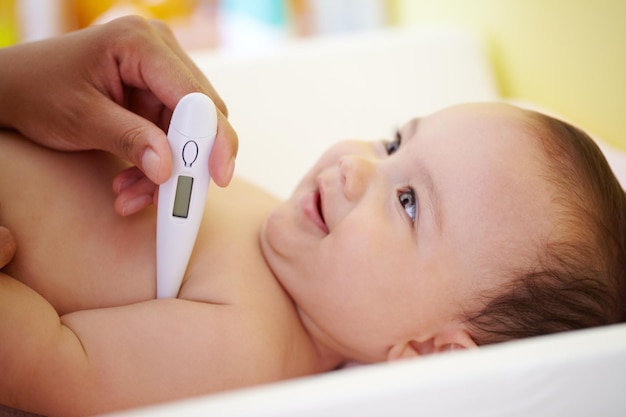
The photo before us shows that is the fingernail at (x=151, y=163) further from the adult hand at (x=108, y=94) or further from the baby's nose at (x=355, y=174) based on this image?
the baby's nose at (x=355, y=174)

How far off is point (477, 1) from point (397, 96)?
52 centimetres

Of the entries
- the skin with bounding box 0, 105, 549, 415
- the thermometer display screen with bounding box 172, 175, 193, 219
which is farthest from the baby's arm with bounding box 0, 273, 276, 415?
the thermometer display screen with bounding box 172, 175, 193, 219

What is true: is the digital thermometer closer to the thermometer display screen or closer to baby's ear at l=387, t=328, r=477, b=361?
the thermometer display screen

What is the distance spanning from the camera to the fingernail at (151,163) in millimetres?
785

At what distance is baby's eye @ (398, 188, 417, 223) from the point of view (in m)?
0.96

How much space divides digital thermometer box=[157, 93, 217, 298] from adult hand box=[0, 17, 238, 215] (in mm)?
21

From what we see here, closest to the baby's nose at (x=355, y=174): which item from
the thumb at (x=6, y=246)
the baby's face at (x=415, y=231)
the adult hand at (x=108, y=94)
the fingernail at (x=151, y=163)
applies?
the baby's face at (x=415, y=231)

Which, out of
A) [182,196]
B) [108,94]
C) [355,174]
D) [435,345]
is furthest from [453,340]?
[108,94]

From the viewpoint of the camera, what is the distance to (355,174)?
3.17ft

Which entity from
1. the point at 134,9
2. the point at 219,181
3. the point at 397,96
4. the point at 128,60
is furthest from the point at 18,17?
the point at 219,181

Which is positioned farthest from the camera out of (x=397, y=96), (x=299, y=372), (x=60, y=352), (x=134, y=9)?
(x=134, y=9)

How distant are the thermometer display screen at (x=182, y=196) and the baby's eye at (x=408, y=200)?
1.06ft

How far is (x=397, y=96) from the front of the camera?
162 cm

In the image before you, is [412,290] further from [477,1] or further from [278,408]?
[477,1]
